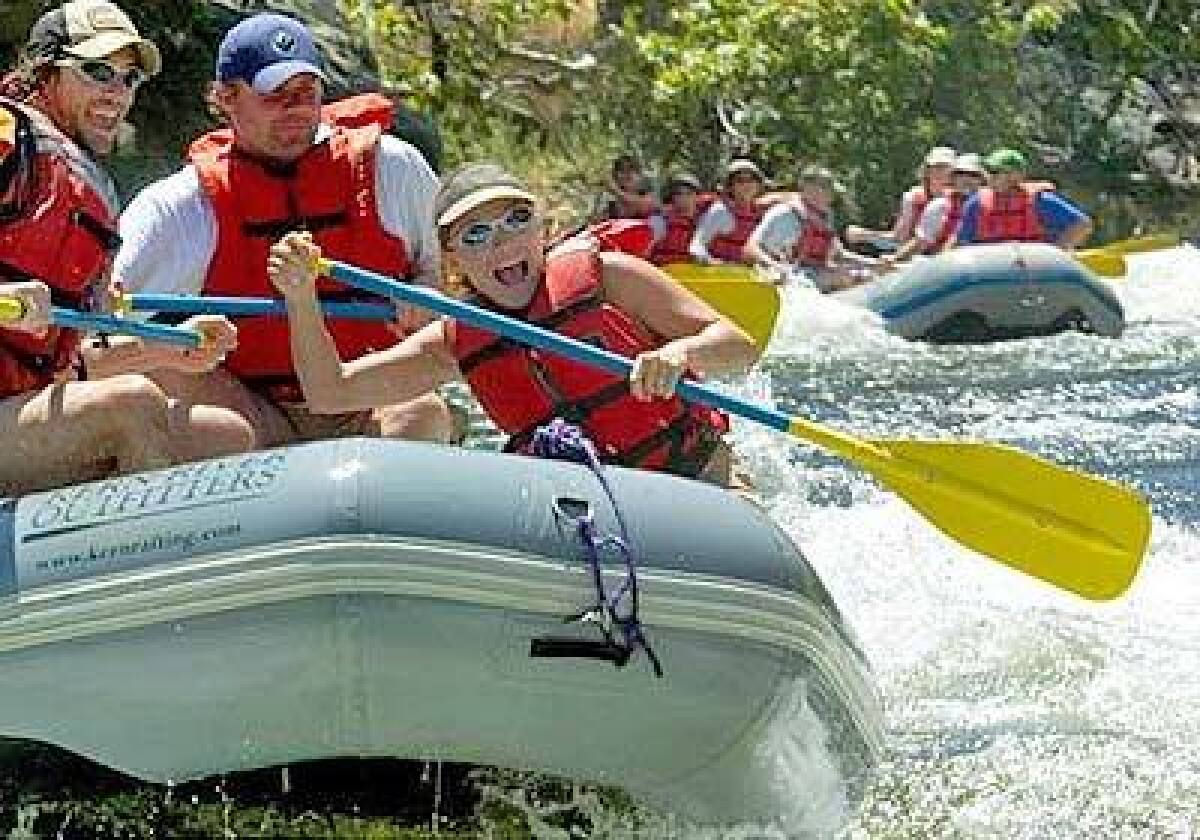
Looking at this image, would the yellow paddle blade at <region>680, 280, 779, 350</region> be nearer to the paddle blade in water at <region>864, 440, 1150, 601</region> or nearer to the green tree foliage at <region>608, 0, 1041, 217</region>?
the paddle blade in water at <region>864, 440, 1150, 601</region>

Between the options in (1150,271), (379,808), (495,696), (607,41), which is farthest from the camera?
(607,41)

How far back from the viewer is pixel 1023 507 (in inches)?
183

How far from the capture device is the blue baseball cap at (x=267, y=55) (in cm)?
442

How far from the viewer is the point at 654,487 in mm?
3809

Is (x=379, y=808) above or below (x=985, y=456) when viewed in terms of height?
below

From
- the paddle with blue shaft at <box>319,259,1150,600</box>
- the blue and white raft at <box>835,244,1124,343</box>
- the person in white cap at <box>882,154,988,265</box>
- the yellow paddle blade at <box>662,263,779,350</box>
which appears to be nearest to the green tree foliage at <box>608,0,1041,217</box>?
the person in white cap at <box>882,154,988,265</box>

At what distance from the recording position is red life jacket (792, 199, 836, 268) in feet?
44.2

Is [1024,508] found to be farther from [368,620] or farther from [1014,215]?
[1014,215]

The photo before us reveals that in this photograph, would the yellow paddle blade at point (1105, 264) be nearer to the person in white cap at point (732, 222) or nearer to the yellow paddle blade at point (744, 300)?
Result: the person in white cap at point (732, 222)

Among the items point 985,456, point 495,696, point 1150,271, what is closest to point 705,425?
point 985,456

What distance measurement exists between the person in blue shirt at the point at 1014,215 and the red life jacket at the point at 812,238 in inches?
36.9

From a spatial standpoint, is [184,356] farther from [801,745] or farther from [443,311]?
[801,745]

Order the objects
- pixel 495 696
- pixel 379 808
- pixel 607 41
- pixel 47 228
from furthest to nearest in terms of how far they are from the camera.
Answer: pixel 607 41 < pixel 47 228 < pixel 379 808 < pixel 495 696

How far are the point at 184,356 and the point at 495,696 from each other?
43.1 inches
